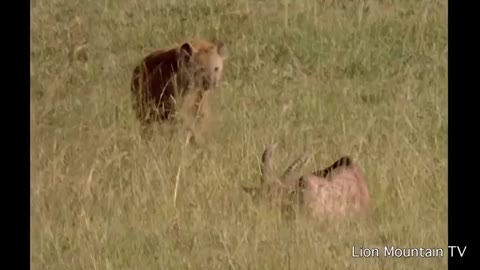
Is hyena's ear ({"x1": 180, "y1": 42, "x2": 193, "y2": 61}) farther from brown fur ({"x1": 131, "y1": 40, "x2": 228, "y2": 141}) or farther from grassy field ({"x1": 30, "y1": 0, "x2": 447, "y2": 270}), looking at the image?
grassy field ({"x1": 30, "y1": 0, "x2": 447, "y2": 270})

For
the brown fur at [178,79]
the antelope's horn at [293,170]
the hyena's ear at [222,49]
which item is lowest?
the antelope's horn at [293,170]

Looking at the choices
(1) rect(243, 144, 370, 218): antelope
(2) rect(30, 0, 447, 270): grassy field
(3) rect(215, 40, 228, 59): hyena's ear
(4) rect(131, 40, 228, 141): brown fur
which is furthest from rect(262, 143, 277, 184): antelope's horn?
(3) rect(215, 40, 228, 59): hyena's ear

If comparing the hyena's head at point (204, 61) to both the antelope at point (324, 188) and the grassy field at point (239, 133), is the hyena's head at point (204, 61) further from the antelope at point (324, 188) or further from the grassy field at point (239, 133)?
the antelope at point (324, 188)

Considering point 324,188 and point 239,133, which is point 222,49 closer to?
point 239,133

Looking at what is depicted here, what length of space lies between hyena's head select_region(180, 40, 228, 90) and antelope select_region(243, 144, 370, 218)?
208cm

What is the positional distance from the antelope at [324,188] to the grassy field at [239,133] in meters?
0.10

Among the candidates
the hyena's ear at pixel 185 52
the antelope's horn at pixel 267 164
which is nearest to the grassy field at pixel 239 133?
the antelope's horn at pixel 267 164

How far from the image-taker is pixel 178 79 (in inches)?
349

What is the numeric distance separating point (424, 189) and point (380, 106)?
68.3 inches

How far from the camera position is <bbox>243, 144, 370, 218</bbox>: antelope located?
6.47 metres

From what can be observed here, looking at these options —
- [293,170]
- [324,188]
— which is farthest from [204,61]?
[324,188]

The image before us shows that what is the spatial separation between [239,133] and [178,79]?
3.79 feet

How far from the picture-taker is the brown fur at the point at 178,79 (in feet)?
27.9
